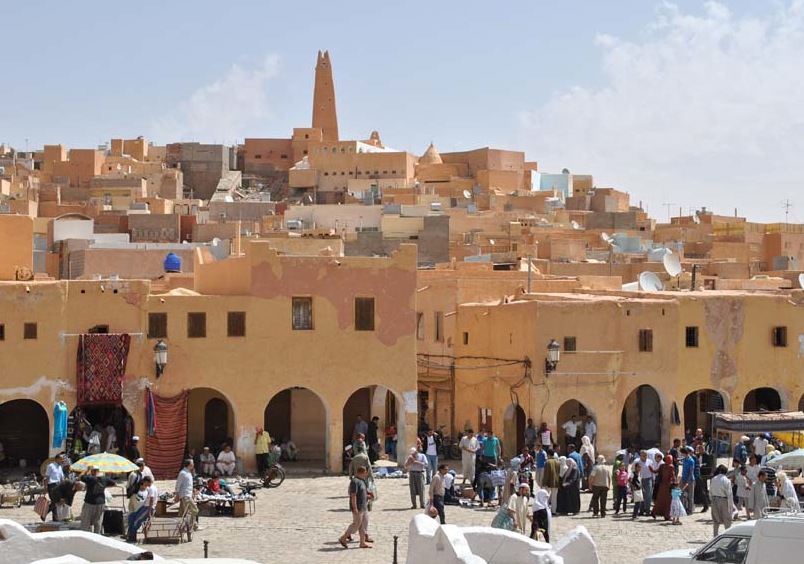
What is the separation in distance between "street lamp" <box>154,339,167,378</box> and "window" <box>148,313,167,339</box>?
0.23 m

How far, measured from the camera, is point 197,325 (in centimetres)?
2669

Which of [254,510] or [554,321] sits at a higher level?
[554,321]

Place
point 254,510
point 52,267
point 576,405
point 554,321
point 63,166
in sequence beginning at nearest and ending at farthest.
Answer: point 254,510
point 554,321
point 576,405
point 52,267
point 63,166

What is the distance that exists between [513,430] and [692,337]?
14.5 ft

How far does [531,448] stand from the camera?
89.5 ft

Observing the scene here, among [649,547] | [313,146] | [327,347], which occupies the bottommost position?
[649,547]

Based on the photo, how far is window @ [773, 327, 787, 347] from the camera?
3117cm

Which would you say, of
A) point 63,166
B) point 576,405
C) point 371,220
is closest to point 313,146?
point 63,166

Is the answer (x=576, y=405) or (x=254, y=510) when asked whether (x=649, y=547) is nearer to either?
(x=254, y=510)

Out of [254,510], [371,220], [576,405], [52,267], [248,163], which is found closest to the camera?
[254,510]

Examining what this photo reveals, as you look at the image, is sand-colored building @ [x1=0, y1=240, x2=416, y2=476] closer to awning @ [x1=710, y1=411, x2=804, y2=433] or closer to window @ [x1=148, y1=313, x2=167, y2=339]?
window @ [x1=148, y1=313, x2=167, y2=339]

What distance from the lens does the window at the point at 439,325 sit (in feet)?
110

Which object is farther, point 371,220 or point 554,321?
point 371,220

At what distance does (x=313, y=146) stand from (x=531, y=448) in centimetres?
6325
